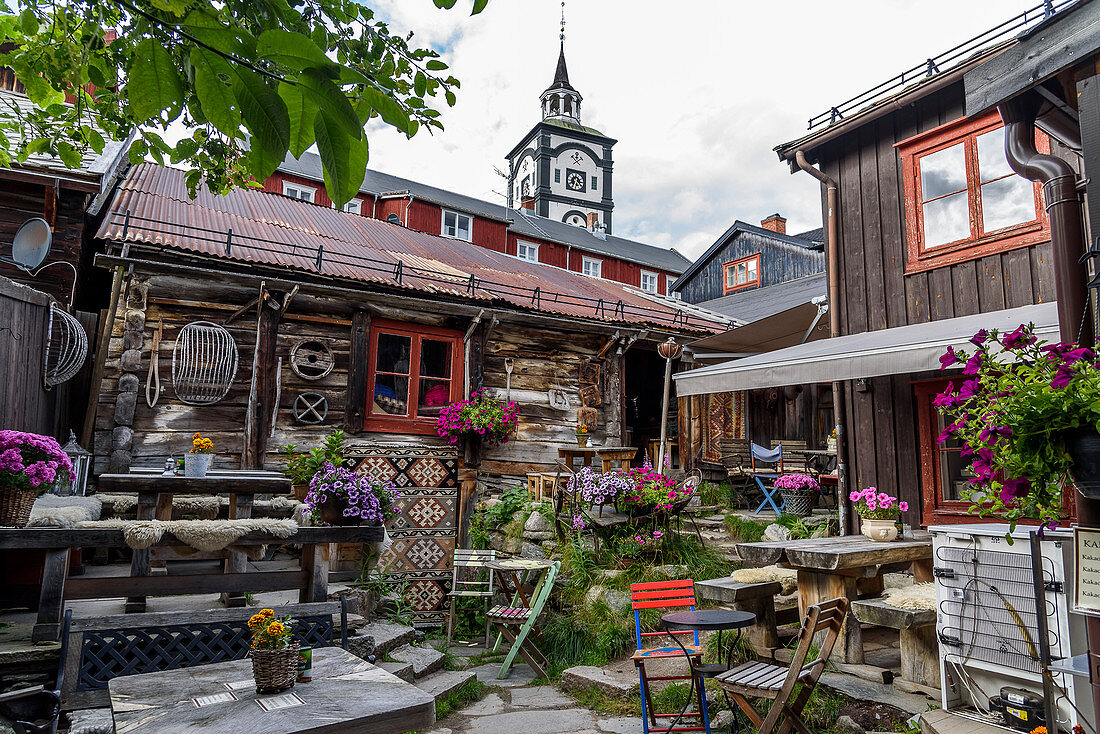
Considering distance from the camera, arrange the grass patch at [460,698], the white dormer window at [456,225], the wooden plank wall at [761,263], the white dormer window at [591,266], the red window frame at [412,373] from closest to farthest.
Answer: the grass patch at [460,698], the red window frame at [412,373], the wooden plank wall at [761,263], the white dormer window at [456,225], the white dormer window at [591,266]

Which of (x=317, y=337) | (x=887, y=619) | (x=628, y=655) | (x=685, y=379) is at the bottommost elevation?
(x=628, y=655)

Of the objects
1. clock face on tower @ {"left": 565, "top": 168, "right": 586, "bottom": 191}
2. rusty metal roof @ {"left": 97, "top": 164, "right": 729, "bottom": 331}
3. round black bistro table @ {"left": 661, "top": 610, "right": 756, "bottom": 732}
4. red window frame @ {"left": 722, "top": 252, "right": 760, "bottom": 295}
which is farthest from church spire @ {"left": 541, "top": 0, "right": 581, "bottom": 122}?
round black bistro table @ {"left": 661, "top": 610, "right": 756, "bottom": 732}

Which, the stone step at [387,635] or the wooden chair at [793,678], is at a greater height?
the wooden chair at [793,678]

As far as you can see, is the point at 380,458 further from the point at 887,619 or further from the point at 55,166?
the point at 887,619

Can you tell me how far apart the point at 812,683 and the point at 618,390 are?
25.1 ft

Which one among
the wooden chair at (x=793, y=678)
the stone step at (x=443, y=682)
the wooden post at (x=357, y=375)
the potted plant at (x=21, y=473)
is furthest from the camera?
the wooden post at (x=357, y=375)

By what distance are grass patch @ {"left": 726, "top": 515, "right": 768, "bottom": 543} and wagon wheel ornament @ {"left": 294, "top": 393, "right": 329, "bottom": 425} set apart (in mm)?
5224

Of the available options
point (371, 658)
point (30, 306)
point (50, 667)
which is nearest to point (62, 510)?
point (50, 667)

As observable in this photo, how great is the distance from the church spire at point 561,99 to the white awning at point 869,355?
34581 millimetres

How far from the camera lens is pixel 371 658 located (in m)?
5.55

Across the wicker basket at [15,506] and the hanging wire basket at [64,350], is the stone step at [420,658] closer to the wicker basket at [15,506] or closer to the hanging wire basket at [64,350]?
the wicker basket at [15,506]

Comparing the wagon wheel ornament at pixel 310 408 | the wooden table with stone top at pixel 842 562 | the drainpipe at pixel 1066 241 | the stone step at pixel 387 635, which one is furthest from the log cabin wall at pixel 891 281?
the wagon wheel ornament at pixel 310 408

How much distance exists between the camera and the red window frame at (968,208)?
6039 millimetres

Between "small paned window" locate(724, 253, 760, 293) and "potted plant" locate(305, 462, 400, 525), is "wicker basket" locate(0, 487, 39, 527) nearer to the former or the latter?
"potted plant" locate(305, 462, 400, 525)
